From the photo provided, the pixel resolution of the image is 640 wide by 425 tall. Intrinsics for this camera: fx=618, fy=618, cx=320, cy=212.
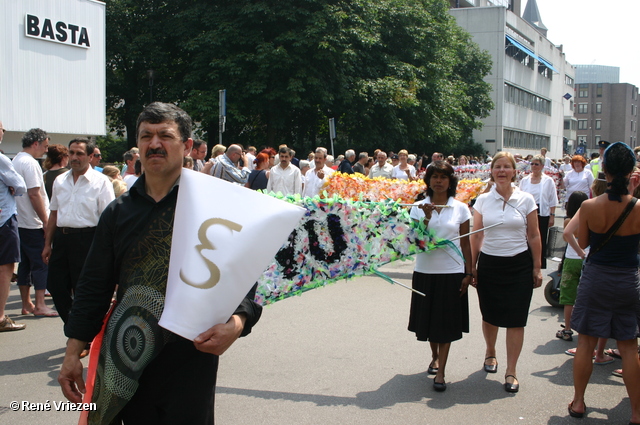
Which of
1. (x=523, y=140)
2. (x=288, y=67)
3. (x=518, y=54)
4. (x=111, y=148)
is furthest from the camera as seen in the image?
(x=523, y=140)

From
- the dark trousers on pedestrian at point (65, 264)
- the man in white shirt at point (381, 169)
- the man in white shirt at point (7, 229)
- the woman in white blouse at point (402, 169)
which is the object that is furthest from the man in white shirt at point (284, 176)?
the dark trousers on pedestrian at point (65, 264)

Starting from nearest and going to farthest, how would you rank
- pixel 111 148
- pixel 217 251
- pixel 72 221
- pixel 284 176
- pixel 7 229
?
pixel 217 251 → pixel 72 221 → pixel 7 229 → pixel 284 176 → pixel 111 148

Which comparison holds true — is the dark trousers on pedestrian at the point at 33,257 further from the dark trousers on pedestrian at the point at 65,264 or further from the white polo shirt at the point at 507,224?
the white polo shirt at the point at 507,224

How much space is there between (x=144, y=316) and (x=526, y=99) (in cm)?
6769

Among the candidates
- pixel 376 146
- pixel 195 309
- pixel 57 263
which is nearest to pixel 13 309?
pixel 57 263

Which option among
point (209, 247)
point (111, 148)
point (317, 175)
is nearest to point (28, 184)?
point (209, 247)

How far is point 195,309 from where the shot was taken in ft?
7.09

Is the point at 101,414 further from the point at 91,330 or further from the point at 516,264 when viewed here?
the point at 516,264

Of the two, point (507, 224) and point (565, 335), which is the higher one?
point (507, 224)

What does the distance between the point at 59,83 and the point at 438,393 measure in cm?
1957

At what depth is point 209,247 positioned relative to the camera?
7.07 feet

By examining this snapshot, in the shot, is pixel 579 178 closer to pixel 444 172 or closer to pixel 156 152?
pixel 444 172

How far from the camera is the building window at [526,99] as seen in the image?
58719 millimetres

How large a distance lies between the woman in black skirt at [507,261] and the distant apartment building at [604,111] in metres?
122
